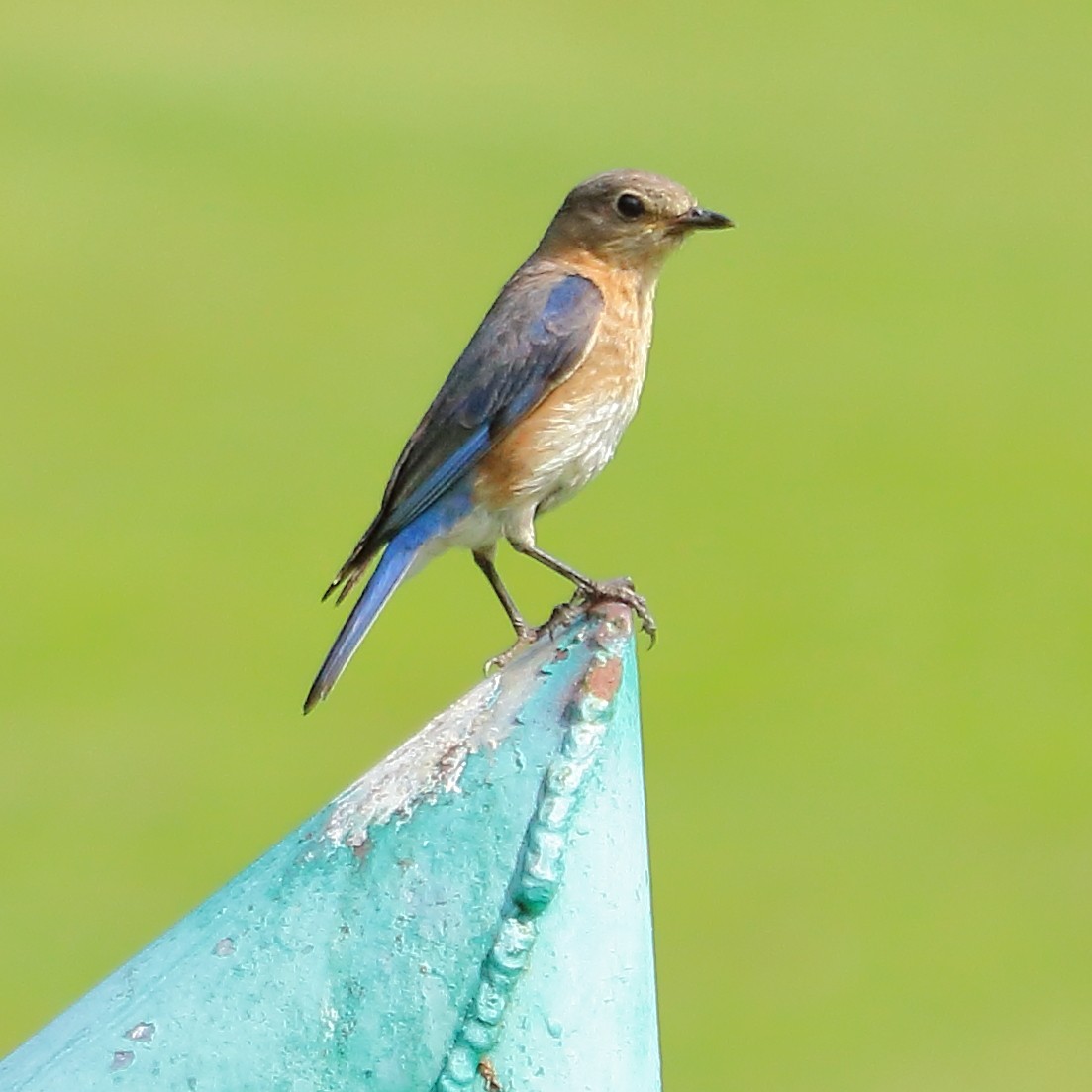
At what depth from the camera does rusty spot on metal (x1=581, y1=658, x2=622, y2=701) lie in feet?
8.43

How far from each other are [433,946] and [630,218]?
357cm

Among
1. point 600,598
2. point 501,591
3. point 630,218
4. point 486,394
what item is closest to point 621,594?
point 600,598

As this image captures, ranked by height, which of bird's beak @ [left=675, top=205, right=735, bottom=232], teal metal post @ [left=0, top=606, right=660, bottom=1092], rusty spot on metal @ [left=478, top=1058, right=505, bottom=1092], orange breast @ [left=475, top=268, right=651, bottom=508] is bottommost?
rusty spot on metal @ [left=478, top=1058, right=505, bottom=1092]

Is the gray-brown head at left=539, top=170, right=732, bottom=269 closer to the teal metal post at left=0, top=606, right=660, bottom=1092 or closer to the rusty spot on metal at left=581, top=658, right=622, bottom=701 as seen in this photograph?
the rusty spot on metal at left=581, top=658, right=622, bottom=701

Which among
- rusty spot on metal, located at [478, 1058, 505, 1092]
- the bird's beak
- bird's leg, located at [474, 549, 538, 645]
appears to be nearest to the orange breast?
bird's leg, located at [474, 549, 538, 645]

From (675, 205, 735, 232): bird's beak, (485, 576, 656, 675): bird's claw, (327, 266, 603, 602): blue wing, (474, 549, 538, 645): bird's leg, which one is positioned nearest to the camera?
(485, 576, 656, 675): bird's claw

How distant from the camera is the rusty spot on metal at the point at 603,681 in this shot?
2.57 m

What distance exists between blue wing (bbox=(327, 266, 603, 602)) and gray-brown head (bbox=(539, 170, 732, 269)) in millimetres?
222

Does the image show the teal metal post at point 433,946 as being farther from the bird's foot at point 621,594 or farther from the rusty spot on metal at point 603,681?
the bird's foot at point 621,594

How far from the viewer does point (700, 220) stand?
5551mm

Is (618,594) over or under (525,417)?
under

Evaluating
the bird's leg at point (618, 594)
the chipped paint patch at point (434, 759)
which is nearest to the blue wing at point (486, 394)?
the bird's leg at point (618, 594)

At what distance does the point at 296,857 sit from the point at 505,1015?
1.04ft

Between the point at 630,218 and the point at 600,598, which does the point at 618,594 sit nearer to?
the point at 600,598
